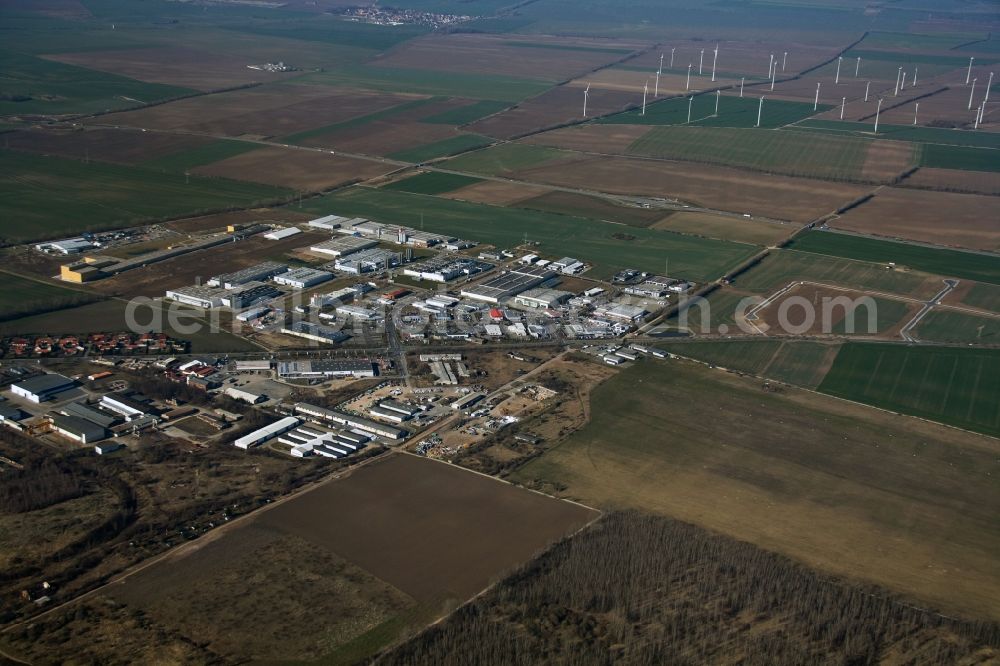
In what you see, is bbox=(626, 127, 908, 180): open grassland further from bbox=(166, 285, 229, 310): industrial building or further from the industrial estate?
bbox=(166, 285, 229, 310): industrial building

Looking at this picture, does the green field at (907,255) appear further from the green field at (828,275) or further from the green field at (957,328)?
the green field at (957,328)

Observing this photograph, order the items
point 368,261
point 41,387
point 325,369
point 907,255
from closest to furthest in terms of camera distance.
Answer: point 41,387 < point 325,369 < point 368,261 < point 907,255

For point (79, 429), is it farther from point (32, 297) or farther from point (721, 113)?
point (721, 113)

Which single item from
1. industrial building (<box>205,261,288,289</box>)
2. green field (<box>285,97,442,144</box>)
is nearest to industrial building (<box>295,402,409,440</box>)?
industrial building (<box>205,261,288,289</box>)

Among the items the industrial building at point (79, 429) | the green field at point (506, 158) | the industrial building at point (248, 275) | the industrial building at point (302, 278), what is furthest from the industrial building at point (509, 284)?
the green field at point (506, 158)

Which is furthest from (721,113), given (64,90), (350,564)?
(350,564)

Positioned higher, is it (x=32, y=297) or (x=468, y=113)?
(x=468, y=113)
